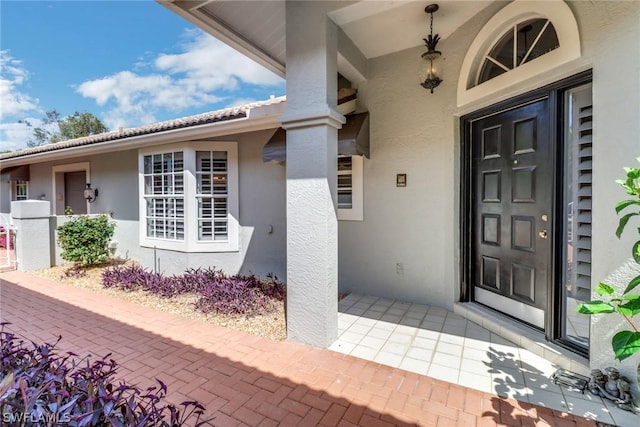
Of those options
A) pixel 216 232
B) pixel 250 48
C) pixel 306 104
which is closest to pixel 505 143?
pixel 306 104

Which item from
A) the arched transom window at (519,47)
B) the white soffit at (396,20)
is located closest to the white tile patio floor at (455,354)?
the arched transom window at (519,47)

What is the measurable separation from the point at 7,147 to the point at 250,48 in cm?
5104

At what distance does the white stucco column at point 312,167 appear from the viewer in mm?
4551

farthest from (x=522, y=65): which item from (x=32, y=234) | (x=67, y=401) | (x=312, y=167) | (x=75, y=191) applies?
(x=75, y=191)

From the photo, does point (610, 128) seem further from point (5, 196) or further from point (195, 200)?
point (5, 196)

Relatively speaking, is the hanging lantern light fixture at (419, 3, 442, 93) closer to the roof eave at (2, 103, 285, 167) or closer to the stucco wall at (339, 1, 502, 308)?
the stucco wall at (339, 1, 502, 308)

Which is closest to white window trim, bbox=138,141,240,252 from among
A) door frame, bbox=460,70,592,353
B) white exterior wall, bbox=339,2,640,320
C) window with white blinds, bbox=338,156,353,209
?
window with white blinds, bbox=338,156,353,209

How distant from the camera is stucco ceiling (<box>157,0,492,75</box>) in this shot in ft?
15.3

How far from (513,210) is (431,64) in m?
3.18

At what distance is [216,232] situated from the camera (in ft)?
29.5

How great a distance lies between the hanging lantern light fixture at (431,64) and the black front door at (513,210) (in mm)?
1150

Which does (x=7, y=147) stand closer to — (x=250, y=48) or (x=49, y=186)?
(x=49, y=186)

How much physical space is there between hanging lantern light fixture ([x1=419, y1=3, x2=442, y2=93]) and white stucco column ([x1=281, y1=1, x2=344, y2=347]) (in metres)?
1.94

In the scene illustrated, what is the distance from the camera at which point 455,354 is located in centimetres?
451
